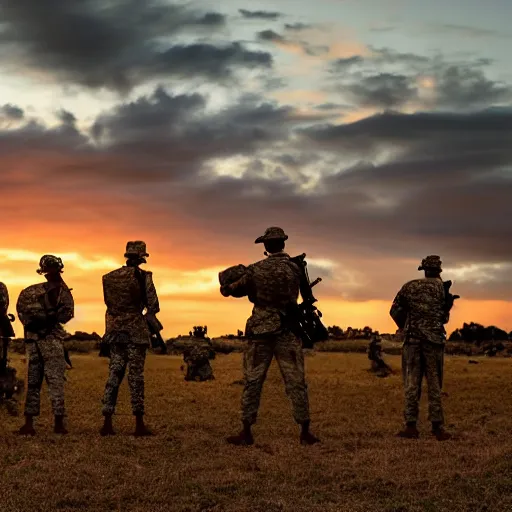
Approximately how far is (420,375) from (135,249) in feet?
19.0

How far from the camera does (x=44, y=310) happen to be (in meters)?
16.3

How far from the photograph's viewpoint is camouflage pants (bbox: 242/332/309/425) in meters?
15.4

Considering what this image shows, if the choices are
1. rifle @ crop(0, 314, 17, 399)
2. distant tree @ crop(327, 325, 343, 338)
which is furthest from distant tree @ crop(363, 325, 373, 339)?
rifle @ crop(0, 314, 17, 399)

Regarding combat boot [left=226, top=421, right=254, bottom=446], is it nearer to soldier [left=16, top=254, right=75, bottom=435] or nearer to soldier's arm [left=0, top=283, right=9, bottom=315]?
soldier [left=16, top=254, right=75, bottom=435]

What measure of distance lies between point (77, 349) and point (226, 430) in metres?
27.7

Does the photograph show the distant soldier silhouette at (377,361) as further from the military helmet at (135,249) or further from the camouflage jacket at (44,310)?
the camouflage jacket at (44,310)

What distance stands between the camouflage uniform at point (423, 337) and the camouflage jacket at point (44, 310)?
6.18m

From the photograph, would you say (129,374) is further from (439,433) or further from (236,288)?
(439,433)

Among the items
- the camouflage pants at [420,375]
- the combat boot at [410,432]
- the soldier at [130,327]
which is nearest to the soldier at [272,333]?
the soldier at [130,327]

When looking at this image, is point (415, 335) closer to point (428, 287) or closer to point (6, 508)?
point (428, 287)

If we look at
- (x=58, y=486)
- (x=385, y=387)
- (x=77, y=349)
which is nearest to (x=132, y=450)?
(x=58, y=486)

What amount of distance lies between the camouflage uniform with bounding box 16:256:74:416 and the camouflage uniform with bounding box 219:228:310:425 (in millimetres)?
3224

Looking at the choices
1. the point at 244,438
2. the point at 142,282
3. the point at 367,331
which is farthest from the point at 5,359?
the point at 367,331

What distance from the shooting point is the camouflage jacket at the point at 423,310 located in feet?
55.5
